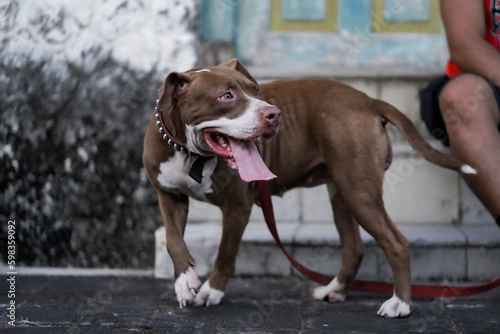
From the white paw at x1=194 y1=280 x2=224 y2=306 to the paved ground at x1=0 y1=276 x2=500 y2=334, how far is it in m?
0.04

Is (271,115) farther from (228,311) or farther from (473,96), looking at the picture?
(473,96)

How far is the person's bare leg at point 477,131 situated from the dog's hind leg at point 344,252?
65cm

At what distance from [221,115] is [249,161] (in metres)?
0.23

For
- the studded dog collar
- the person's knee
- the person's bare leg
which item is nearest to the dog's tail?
the person's bare leg

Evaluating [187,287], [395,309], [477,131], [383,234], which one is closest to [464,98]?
[477,131]

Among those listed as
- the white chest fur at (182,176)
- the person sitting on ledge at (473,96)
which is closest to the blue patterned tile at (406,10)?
the person sitting on ledge at (473,96)

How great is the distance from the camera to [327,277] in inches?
153

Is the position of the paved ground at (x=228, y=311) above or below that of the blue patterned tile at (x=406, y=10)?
below

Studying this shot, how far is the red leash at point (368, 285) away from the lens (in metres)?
3.54

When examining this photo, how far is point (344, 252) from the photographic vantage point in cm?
388

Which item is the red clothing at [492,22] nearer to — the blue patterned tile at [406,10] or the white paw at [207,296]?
the blue patterned tile at [406,10]

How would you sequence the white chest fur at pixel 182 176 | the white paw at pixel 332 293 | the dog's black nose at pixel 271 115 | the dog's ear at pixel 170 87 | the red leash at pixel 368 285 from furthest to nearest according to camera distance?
the white paw at pixel 332 293 < the red leash at pixel 368 285 < the white chest fur at pixel 182 176 < the dog's ear at pixel 170 87 < the dog's black nose at pixel 271 115

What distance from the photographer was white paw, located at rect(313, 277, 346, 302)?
12.4 ft

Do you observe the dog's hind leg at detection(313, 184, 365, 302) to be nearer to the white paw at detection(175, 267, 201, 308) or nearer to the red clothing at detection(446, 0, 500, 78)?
the white paw at detection(175, 267, 201, 308)
